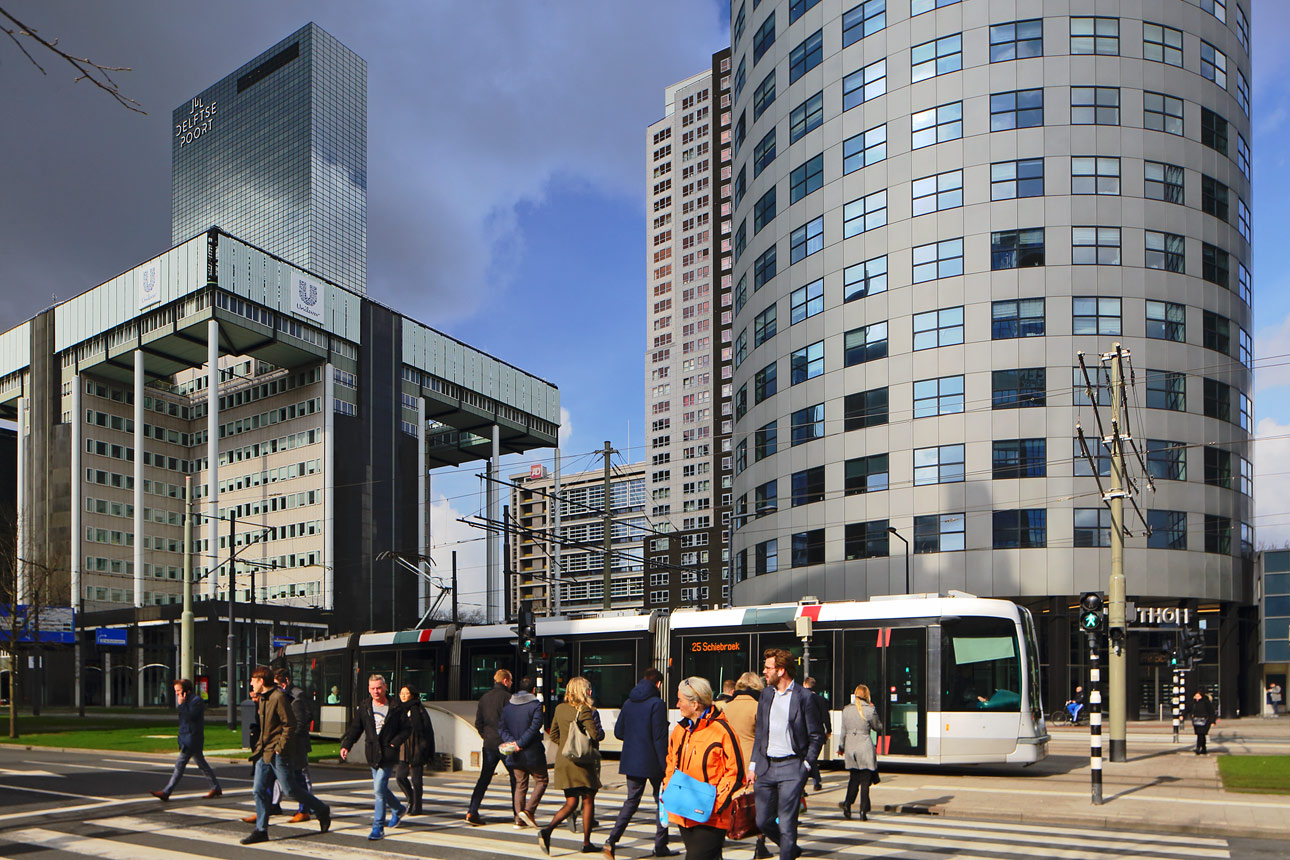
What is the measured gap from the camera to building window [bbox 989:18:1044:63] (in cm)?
4772

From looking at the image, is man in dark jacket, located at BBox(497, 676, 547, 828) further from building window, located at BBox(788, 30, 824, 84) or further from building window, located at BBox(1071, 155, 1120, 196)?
building window, located at BBox(788, 30, 824, 84)

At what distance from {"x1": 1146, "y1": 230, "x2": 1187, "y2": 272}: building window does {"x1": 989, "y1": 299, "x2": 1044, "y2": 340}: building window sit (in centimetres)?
520

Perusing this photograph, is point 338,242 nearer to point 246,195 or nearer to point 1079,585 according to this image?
point 246,195

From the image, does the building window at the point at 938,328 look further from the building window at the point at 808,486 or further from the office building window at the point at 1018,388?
the building window at the point at 808,486

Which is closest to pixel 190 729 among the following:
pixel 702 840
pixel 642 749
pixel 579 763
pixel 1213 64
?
pixel 579 763

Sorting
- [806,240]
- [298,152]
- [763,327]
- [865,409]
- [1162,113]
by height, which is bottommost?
[865,409]

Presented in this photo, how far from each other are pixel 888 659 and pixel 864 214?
32751mm

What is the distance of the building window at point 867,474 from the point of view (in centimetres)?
4900

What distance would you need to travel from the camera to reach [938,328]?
48.0 meters

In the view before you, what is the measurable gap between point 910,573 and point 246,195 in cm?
12756

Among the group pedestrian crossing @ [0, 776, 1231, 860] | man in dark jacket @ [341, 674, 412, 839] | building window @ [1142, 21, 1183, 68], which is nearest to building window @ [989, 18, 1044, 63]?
building window @ [1142, 21, 1183, 68]

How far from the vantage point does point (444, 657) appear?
1101 inches

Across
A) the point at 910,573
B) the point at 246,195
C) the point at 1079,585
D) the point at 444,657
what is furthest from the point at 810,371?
the point at 246,195

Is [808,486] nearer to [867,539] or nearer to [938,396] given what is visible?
[867,539]
